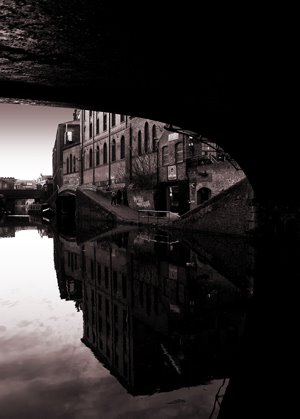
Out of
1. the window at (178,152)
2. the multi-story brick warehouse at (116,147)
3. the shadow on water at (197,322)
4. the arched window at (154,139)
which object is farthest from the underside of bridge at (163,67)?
the multi-story brick warehouse at (116,147)

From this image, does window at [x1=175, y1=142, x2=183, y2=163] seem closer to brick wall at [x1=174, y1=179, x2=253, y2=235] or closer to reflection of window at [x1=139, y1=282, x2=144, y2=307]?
brick wall at [x1=174, y1=179, x2=253, y2=235]

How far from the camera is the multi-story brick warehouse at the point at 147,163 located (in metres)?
26.3

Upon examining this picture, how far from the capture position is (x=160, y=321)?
5.59 m

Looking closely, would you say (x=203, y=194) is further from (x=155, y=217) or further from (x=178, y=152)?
(x=178, y=152)

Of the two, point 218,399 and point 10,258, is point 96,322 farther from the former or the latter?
point 10,258

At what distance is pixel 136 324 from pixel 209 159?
2190 cm

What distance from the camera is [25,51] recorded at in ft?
17.4

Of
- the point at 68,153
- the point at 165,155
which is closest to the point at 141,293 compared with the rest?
the point at 165,155

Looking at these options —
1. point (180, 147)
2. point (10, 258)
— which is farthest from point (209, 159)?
point (10, 258)

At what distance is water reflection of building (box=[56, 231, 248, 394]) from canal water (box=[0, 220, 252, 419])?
0.01 meters

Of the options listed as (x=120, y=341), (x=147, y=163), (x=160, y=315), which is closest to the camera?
(x=120, y=341)

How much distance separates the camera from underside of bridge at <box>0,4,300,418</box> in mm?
4160

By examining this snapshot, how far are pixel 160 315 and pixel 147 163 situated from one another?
28.7m

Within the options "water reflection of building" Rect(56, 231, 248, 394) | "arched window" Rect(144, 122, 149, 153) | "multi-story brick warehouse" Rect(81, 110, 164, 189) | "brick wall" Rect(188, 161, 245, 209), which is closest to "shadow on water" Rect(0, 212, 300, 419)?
"water reflection of building" Rect(56, 231, 248, 394)
